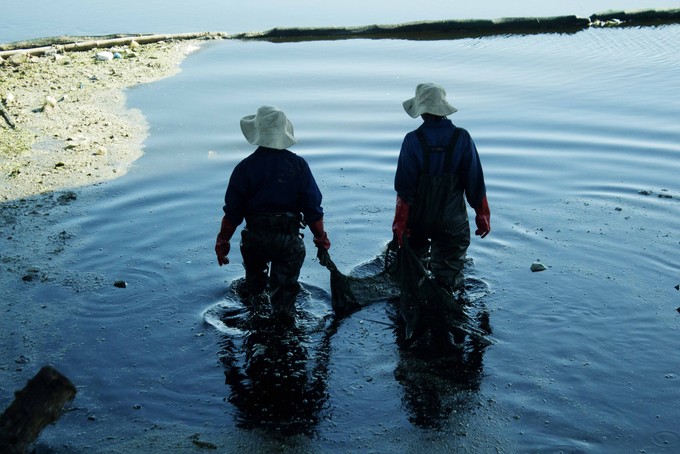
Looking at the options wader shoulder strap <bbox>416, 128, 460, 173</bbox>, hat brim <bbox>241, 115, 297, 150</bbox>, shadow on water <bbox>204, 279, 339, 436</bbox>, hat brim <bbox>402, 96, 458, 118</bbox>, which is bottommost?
shadow on water <bbox>204, 279, 339, 436</bbox>

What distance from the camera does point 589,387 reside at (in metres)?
6.35

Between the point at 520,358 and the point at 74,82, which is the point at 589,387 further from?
the point at 74,82

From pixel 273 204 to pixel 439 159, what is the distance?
58.4 inches

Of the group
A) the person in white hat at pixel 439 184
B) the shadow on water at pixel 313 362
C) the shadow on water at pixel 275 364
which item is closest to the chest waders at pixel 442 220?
the person in white hat at pixel 439 184

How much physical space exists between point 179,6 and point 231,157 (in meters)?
15.3

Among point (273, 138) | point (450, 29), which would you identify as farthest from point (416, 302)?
point (450, 29)

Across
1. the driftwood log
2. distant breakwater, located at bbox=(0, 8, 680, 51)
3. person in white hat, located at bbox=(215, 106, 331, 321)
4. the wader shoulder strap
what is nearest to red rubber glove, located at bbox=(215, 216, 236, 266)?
person in white hat, located at bbox=(215, 106, 331, 321)

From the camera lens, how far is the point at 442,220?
7.40 meters

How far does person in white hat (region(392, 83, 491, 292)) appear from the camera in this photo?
7.11m

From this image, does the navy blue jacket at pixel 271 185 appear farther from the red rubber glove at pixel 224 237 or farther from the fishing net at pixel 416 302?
the fishing net at pixel 416 302

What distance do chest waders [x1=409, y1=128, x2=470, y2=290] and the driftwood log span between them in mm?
3777

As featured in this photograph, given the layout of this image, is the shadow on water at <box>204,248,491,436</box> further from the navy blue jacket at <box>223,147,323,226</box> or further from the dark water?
the navy blue jacket at <box>223,147,323,226</box>

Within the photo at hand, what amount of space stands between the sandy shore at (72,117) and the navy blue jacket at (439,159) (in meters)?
5.52

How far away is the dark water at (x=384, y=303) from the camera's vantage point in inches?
234
